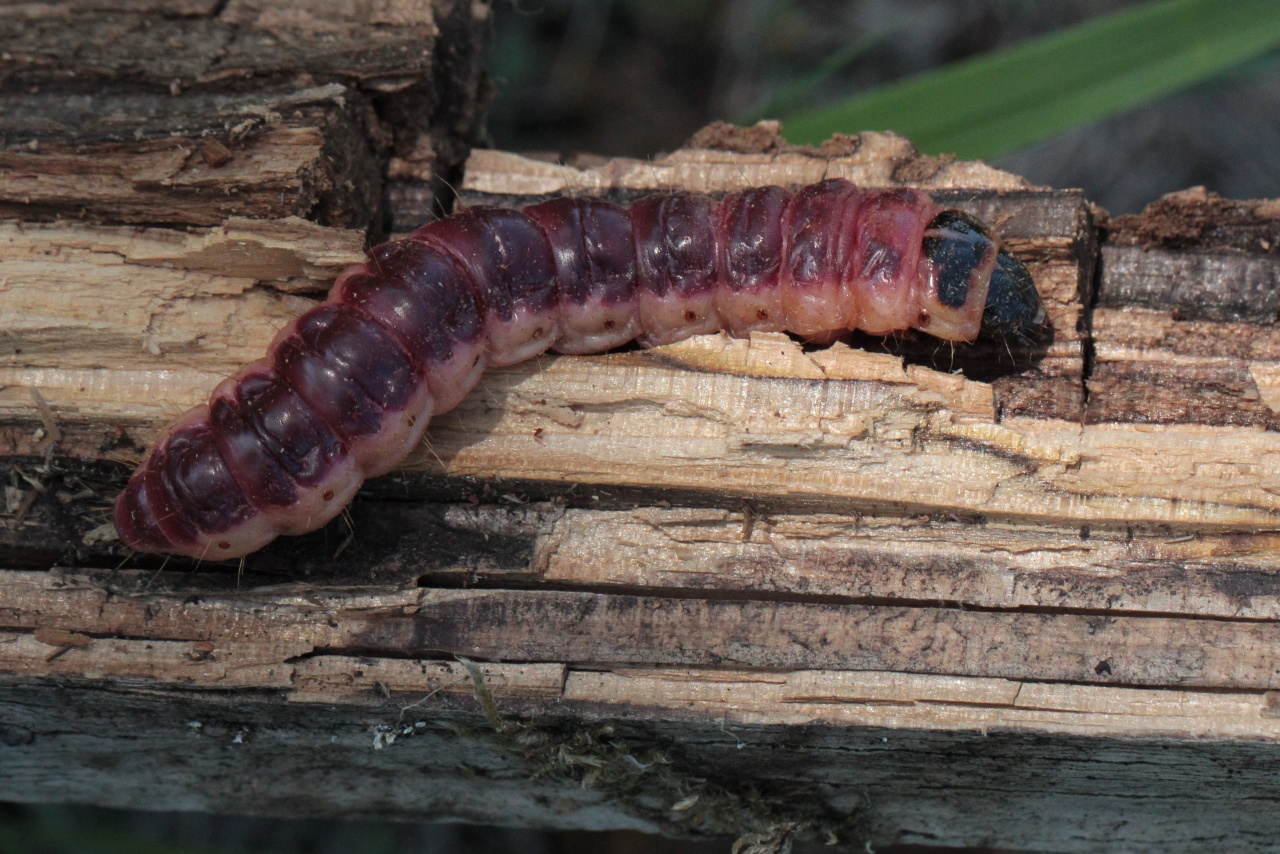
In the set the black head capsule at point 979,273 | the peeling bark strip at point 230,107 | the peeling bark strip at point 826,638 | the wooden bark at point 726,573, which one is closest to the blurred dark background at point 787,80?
the peeling bark strip at point 230,107

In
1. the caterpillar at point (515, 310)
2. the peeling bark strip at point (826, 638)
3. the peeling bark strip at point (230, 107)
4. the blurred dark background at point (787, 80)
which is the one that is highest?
the blurred dark background at point (787, 80)

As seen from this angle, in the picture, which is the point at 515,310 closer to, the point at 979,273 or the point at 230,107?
the point at 230,107

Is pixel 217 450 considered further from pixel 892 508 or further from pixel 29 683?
pixel 892 508

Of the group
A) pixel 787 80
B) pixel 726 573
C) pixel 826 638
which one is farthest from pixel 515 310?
pixel 787 80

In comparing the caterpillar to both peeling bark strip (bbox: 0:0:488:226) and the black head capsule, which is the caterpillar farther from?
peeling bark strip (bbox: 0:0:488:226)

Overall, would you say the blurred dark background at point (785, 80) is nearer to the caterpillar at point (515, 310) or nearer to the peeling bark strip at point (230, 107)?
the peeling bark strip at point (230, 107)

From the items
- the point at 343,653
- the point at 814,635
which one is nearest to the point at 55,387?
the point at 343,653

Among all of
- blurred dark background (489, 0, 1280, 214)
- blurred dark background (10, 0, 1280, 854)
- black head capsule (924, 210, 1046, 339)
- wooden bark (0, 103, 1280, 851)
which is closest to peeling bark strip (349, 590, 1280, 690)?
wooden bark (0, 103, 1280, 851)
